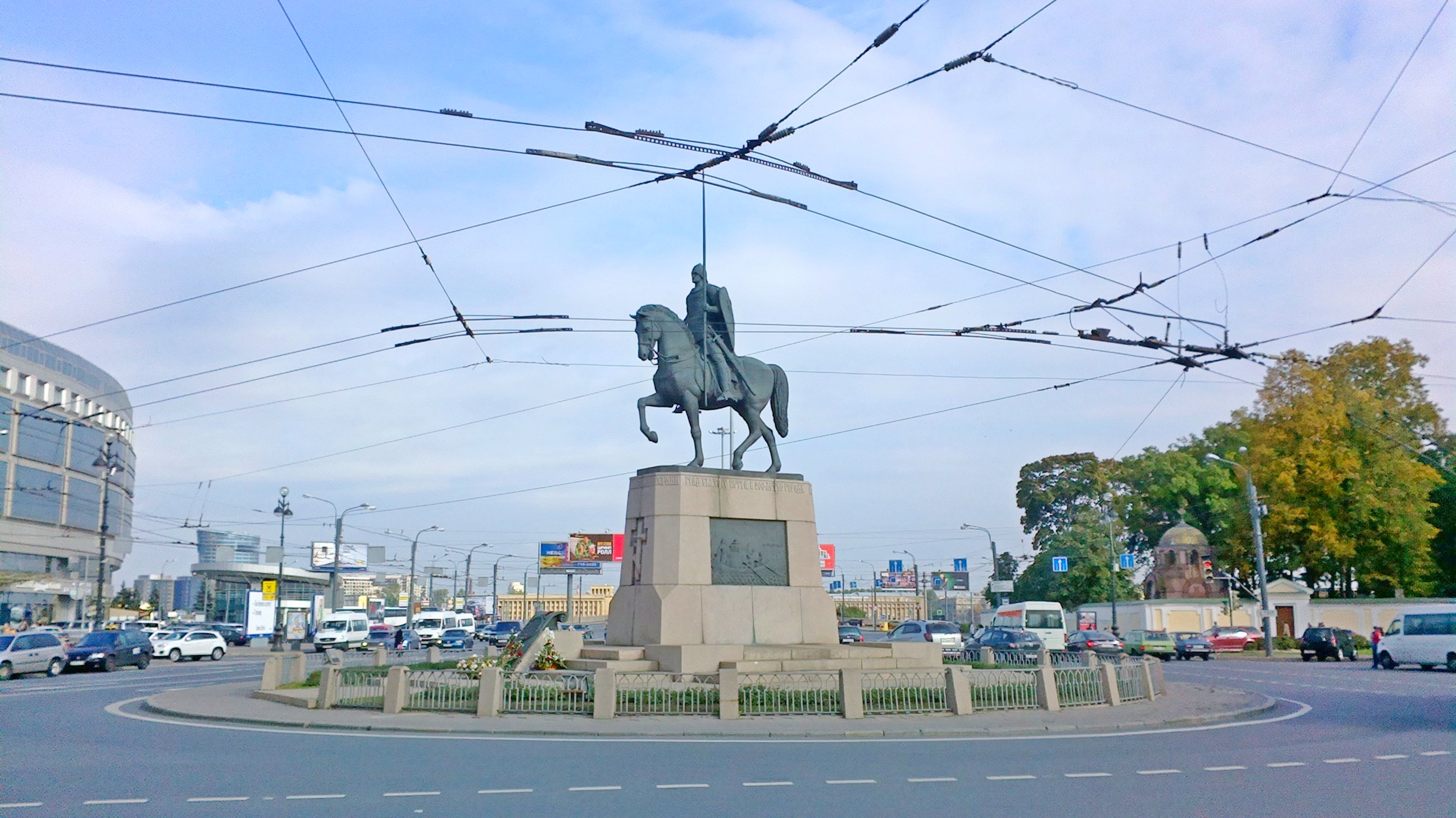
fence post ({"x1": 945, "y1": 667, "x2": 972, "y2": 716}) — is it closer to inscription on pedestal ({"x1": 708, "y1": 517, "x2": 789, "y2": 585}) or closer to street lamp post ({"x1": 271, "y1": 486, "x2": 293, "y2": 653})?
inscription on pedestal ({"x1": 708, "y1": 517, "x2": 789, "y2": 585})

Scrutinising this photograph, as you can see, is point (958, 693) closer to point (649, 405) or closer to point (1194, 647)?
point (649, 405)

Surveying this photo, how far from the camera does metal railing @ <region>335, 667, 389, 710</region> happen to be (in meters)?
19.8

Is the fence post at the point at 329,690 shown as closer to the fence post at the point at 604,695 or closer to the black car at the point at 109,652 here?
the fence post at the point at 604,695

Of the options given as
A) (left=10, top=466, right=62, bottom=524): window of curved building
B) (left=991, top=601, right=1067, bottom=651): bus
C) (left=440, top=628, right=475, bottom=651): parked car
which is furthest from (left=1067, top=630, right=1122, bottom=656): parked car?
(left=10, top=466, right=62, bottom=524): window of curved building

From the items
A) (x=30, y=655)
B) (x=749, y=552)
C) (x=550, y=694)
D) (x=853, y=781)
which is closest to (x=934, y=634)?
(x=749, y=552)

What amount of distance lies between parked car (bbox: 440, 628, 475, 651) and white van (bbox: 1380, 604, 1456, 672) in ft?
140

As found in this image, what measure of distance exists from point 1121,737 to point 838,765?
5.64 metres

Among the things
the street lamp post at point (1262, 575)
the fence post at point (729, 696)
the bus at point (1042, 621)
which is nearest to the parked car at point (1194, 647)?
the street lamp post at point (1262, 575)

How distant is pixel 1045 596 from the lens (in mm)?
77188

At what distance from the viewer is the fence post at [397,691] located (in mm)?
18812

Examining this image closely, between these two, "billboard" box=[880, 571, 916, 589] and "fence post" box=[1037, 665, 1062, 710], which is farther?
"billboard" box=[880, 571, 916, 589]

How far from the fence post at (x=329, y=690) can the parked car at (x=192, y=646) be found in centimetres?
3576

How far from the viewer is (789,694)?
18.6 meters

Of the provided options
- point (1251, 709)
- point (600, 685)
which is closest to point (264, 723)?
point (600, 685)
